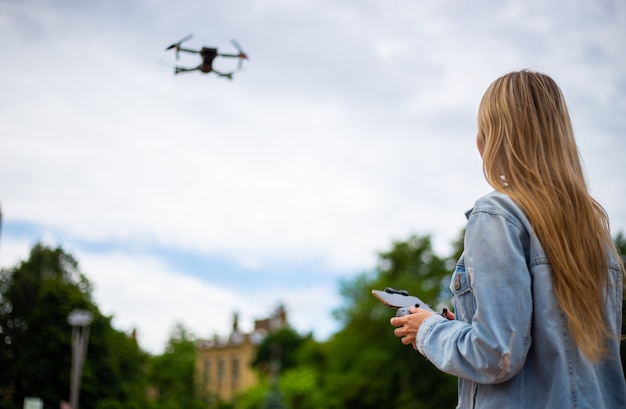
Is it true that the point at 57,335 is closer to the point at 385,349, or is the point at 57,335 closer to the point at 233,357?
the point at 385,349

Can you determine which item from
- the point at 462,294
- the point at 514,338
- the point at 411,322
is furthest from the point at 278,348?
the point at 514,338

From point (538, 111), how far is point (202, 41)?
19.6 ft

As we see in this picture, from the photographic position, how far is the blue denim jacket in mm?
2109

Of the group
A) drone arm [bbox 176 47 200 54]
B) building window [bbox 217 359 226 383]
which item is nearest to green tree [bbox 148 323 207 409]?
building window [bbox 217 359 226 383]

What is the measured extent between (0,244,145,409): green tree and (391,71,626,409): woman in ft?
114

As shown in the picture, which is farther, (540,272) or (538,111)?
(538,111)

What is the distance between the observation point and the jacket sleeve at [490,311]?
82.7 inches

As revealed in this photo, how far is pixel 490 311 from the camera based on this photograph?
6.96ft

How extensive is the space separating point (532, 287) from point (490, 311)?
0.61 feet

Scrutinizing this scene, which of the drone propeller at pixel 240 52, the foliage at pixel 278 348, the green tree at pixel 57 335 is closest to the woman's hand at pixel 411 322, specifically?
the drone propeller at pixel 240 52

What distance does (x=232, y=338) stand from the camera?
95062 mm

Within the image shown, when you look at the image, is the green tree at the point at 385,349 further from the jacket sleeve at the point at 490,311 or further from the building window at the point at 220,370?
the jacket sleeve at the point at 490,311

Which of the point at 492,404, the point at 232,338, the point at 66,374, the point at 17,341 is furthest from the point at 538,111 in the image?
the point at 232,338

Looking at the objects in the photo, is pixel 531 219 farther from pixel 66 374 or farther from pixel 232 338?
pixel 232 338
